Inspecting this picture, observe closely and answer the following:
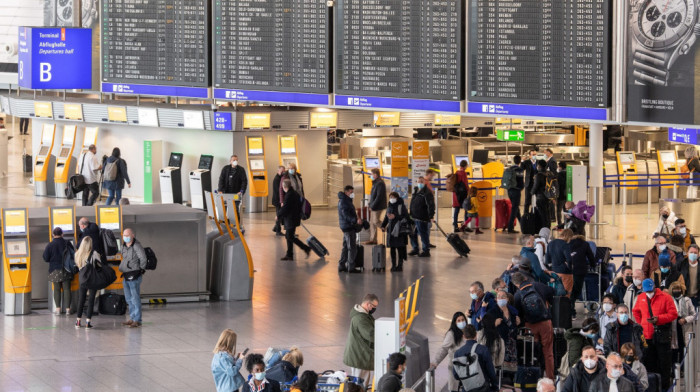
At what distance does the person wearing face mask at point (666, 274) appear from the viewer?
14914 mm

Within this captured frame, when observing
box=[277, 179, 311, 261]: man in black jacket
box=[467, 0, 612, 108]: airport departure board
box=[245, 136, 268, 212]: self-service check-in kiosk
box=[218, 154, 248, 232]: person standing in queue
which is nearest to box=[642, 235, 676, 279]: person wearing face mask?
box=[467, 0, 612, 108]: airport departure board

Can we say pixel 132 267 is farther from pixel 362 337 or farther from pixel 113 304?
pixel 362 337

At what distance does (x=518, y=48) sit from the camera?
15.9 metres

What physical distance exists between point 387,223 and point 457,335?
8.42 meters

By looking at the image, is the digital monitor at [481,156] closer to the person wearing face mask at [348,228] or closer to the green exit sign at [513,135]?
the green exit sign at [513,135]

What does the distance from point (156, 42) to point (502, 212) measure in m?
7.72

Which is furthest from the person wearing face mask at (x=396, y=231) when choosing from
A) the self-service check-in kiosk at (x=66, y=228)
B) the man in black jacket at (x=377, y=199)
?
the self-service check-in kiosk at (x=66, y=228)

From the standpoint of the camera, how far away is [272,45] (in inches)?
707

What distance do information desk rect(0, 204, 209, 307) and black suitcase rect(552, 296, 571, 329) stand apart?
517cm

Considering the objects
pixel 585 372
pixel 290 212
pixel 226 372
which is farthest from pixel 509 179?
pixel 226 372

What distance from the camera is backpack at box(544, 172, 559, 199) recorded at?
22.5 metres

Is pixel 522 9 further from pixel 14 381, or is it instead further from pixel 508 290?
pixel 14 381

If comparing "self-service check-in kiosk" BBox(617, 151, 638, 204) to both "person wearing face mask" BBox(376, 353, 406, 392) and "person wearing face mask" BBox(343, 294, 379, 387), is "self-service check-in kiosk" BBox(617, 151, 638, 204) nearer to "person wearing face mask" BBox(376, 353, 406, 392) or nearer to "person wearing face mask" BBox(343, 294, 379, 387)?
"person wearing face mask" BBox(343, 294, 379, 387)

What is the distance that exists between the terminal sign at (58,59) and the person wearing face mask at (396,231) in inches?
243
